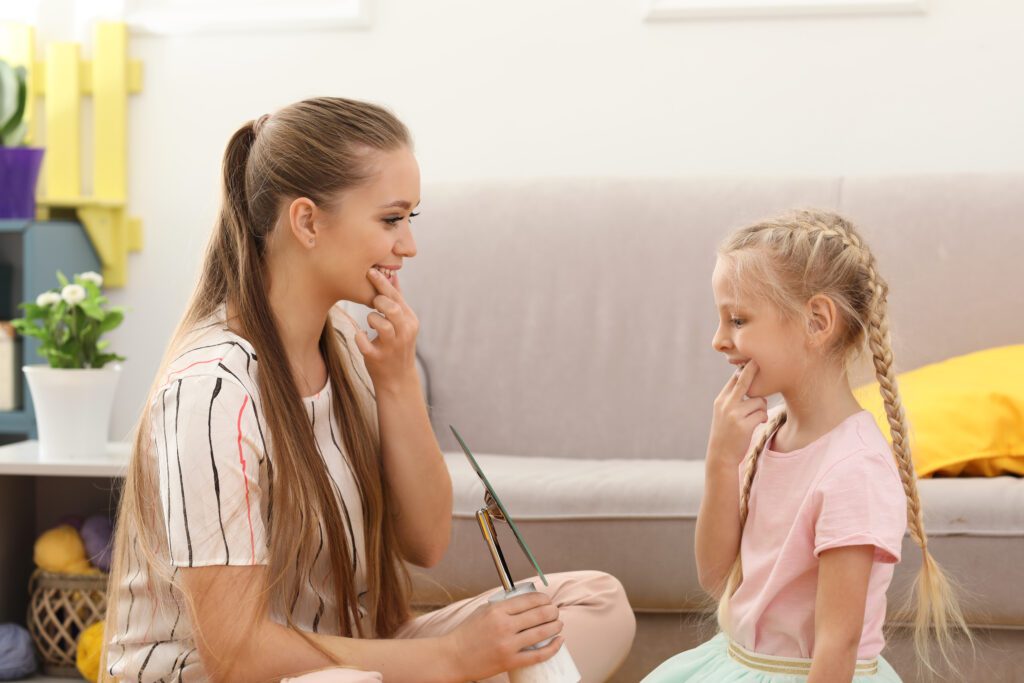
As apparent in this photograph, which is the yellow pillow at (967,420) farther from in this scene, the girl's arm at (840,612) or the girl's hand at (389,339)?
the girl's hand at (389,339)

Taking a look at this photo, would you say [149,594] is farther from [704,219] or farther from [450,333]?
[704,219]

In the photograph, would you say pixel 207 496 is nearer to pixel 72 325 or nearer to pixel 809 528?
pixel 809 528

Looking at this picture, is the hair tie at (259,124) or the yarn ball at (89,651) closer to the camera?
the hair tie at (259,124)

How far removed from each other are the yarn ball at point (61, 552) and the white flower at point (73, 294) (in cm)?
48

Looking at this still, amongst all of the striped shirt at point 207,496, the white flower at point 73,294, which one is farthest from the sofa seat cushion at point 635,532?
the white flower at point 73,294

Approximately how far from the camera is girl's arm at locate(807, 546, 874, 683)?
3.77 ft

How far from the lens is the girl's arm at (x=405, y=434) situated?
1.35 metres

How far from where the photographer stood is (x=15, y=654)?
7.32 ft

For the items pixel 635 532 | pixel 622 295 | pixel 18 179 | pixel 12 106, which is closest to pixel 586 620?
pixel 635 532

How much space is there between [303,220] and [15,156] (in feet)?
5.05

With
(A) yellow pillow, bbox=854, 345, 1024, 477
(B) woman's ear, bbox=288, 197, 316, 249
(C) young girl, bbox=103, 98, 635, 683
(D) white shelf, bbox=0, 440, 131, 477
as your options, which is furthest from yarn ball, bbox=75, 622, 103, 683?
(A) yellow pillow, bbox=854, 345, 1024, 477

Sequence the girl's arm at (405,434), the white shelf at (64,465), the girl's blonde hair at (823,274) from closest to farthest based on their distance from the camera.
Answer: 1. the girl's blonde hair at (823,274)
2. the girl's arm at (405,434)
3. the white shelf at (64,465)

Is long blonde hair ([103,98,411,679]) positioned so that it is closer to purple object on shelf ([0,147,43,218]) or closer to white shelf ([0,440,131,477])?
white shelf ([0,440,131,477])

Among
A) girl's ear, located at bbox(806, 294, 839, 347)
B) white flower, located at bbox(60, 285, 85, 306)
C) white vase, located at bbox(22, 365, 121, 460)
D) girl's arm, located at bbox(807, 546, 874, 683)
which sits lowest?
white vase, located at bbox(22, 365, 121, 460)
